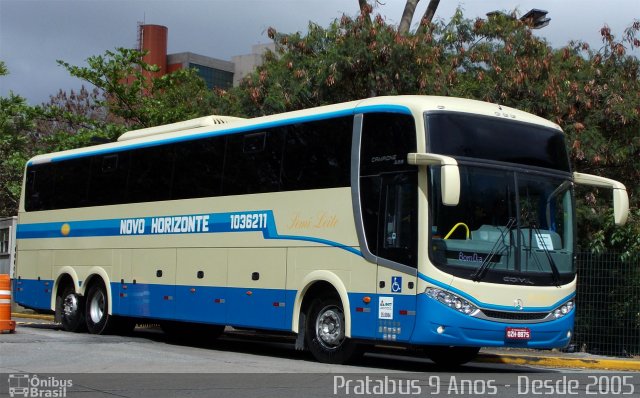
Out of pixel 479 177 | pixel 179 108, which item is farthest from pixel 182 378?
pixel 179 108

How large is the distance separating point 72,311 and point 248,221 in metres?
6.15

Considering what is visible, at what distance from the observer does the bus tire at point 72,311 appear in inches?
810

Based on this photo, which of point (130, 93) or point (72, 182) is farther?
point (130, 93)

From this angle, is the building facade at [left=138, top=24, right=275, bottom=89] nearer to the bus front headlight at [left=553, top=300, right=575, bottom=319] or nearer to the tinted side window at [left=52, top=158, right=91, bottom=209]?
the tinted side window at [left=52, top=158, right=91, bottom=209]

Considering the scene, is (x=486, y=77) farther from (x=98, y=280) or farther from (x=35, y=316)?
(x=35, y=316)

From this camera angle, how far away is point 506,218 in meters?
13.6

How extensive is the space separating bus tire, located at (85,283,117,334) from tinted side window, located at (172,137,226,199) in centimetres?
330

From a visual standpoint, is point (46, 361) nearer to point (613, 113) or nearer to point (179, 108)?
point (613, 113)

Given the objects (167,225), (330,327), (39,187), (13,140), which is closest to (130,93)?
(13,140)

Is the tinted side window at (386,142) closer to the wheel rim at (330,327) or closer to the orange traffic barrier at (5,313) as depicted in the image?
the wheel rim at (330,327)

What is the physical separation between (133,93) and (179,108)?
63.5 inches

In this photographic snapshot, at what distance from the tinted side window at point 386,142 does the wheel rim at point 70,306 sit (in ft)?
29.0

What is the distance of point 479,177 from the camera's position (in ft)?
44.5

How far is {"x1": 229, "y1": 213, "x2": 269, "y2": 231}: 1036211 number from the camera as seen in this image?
52.9 feet
